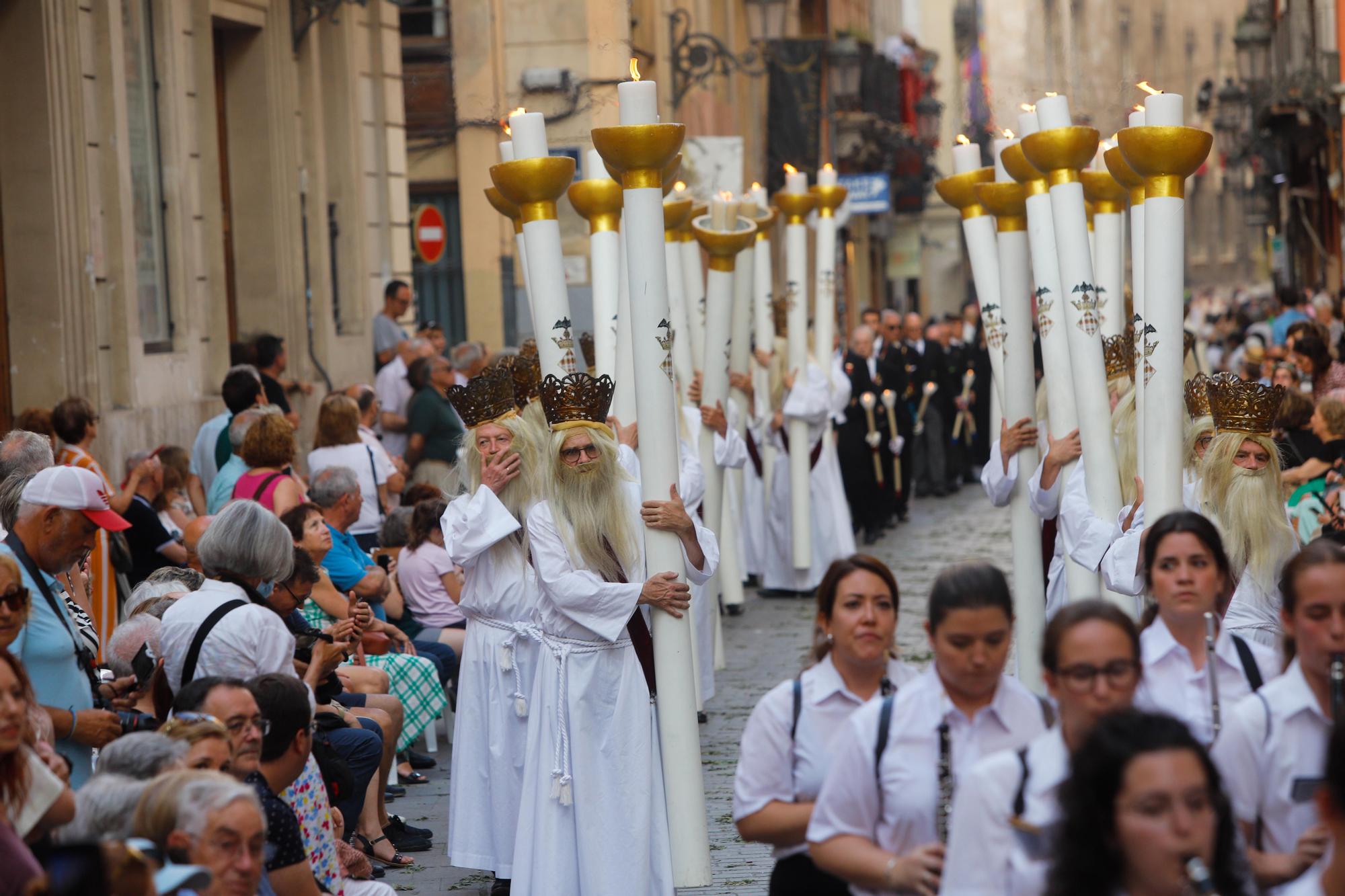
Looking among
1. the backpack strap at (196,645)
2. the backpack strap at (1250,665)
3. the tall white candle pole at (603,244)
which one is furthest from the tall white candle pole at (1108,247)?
the backpack strap at (196,645)

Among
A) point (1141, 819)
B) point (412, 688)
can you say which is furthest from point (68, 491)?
point (1141, 819)

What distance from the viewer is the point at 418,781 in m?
8.94

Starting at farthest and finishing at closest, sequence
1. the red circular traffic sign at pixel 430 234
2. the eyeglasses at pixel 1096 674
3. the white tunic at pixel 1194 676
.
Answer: the red circular traffic sign at pixel 430 234, the white tunic at pixel 1194 676, the eyeglasses at pixel 1096 674

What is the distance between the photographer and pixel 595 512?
643cm

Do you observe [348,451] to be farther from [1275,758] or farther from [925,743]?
[1275,758]

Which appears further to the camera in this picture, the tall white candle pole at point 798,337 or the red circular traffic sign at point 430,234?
the red circular traffic sign at point 430,234

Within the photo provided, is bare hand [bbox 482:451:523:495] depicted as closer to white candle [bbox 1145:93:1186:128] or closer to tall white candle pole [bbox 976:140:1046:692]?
tall white candle pole [bbox 976:140:1046:692]

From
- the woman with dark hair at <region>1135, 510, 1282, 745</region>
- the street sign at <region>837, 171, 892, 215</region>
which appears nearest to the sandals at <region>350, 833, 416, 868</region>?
the woman with dark hair at <region>1135, 510, 1282, 745</region>

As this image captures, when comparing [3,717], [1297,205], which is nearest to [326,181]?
[3,717]

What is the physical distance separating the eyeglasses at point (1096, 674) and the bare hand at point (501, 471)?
340 centimetres

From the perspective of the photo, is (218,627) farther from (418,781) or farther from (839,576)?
(418,781)

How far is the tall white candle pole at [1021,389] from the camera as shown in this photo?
7.62 meters

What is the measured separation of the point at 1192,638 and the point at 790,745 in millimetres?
986

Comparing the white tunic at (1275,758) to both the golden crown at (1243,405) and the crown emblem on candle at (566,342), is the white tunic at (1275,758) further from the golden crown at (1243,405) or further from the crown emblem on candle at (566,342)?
the crown emblem on candle at (566,342)
